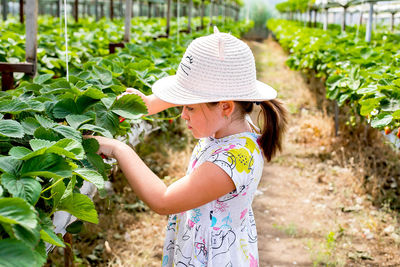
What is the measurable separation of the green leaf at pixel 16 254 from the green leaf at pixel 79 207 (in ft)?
1.14

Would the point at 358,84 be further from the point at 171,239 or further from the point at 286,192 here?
the point at 171,239

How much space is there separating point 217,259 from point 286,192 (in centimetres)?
341

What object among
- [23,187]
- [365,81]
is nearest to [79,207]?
[23,187]

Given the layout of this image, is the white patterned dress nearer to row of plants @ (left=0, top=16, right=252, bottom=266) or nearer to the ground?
row of plants @ (left=0, top=16, right=252, bottom=266)

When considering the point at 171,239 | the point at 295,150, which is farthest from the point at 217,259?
the point at 295,150

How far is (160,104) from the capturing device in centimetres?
205

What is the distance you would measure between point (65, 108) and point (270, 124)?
2.57 feet

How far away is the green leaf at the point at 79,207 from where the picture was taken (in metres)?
1.25

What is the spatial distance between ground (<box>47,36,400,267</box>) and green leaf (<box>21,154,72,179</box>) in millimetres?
1399

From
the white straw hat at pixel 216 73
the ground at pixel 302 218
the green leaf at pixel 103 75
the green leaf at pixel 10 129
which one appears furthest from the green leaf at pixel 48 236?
the ground at pixel 302 218

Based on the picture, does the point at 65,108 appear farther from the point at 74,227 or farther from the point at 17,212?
the point at 17,212

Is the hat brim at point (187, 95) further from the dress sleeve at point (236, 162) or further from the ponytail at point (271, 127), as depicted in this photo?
the dress sleeve at point (236, 162)

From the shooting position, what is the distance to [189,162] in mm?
2715

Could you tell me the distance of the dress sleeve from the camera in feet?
5.16
